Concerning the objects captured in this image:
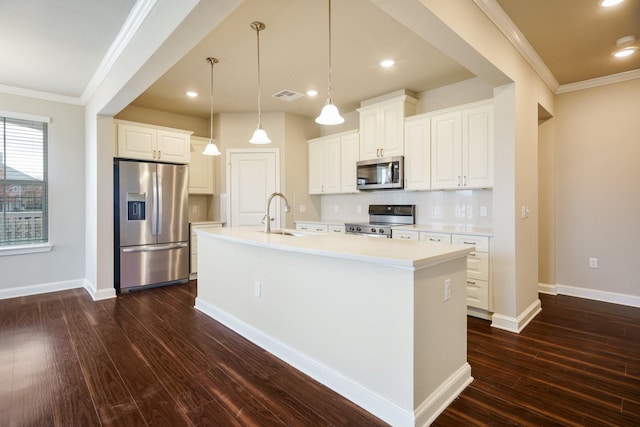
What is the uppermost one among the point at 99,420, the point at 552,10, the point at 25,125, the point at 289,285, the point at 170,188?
the point at 552,10

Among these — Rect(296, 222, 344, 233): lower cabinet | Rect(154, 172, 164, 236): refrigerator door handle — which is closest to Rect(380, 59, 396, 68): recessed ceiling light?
Rect(296, 222, 344, 233): lower cabinet

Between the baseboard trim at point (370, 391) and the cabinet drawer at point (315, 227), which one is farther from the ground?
the cabinet drawer at point (315, 227)

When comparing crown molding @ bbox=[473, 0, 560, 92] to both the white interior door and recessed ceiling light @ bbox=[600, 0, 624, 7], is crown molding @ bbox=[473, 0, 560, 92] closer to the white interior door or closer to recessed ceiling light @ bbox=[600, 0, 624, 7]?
recessed ceiling light @ bbox=[600, 0, 624, 7]

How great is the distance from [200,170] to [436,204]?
12.5ft

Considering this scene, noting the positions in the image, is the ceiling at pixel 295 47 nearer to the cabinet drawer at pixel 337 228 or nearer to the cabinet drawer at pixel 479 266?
the cabinet drawer at pixel 337 228

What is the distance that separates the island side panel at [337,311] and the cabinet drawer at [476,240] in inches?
75.3

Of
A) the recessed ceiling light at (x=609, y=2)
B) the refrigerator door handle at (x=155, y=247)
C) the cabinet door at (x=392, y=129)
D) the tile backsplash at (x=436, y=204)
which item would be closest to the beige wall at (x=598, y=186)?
the tile backsplash at (x=436, y=204)

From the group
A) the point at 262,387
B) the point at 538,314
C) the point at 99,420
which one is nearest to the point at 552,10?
the point at 538,314

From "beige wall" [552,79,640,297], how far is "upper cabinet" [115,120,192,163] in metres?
5.27

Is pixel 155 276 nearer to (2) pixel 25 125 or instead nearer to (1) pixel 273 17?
(2) pixel 25 125

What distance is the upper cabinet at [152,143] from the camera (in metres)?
4.47

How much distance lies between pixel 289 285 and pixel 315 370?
619 mm

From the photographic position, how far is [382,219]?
A: 4.88 m

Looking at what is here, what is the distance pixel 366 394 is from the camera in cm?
191
